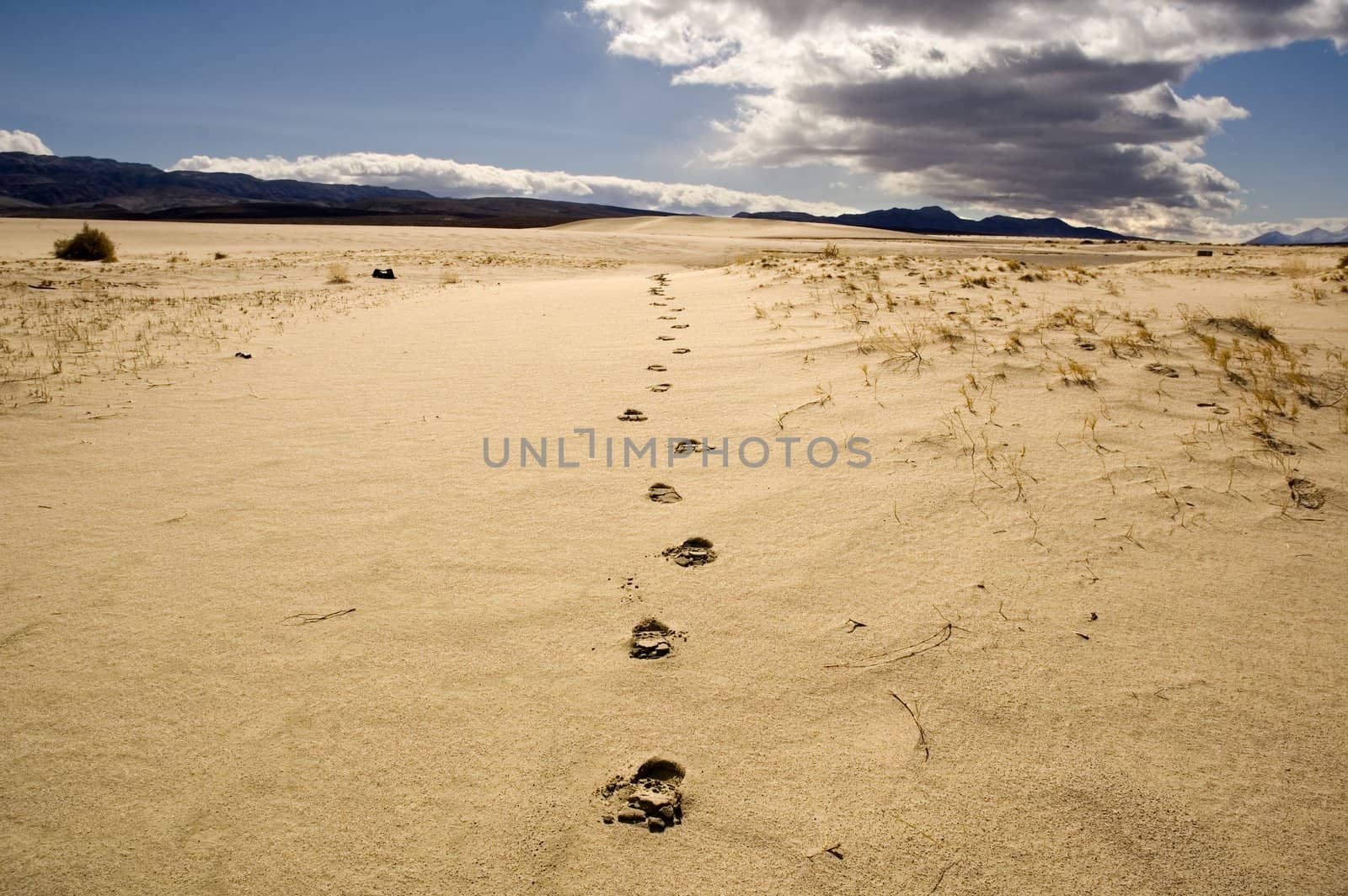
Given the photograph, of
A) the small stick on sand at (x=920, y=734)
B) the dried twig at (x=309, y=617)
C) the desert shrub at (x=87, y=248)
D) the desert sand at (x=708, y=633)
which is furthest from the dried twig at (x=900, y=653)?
the desert shrub at (x=87, y=248)

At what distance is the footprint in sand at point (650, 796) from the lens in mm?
1511

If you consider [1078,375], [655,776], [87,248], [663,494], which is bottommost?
[655,776]

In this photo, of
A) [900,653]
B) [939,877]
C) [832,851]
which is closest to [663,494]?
[900,653]

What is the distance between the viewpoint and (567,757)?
1663mm

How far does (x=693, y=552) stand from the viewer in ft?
8.68

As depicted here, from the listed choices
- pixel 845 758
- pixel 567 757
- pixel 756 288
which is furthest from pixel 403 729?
pixel 756 288

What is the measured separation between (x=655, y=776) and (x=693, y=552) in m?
1.08

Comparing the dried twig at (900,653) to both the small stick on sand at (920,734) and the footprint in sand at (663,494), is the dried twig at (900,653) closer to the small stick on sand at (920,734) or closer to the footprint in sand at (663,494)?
the small stick on sand at (920,734)

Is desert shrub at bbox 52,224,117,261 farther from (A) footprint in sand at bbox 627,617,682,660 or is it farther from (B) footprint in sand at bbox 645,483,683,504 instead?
(A) footprint in sand at bbox 627,617,682,660

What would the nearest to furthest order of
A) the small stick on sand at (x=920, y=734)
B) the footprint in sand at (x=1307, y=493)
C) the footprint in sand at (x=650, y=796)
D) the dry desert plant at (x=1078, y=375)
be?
1. the footprint in sand at (x=650, y=796)
2. the small stick on sand at (x=920, y=734)
3. the footprint in sand at (x=1307, y=493)
4. the dry desert plant at (x=1078, y=375)

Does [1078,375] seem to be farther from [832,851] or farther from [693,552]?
[832,851]

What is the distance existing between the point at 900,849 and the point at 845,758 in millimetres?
241

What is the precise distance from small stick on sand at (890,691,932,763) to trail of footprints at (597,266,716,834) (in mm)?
589

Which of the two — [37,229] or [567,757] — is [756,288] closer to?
[567,757]
